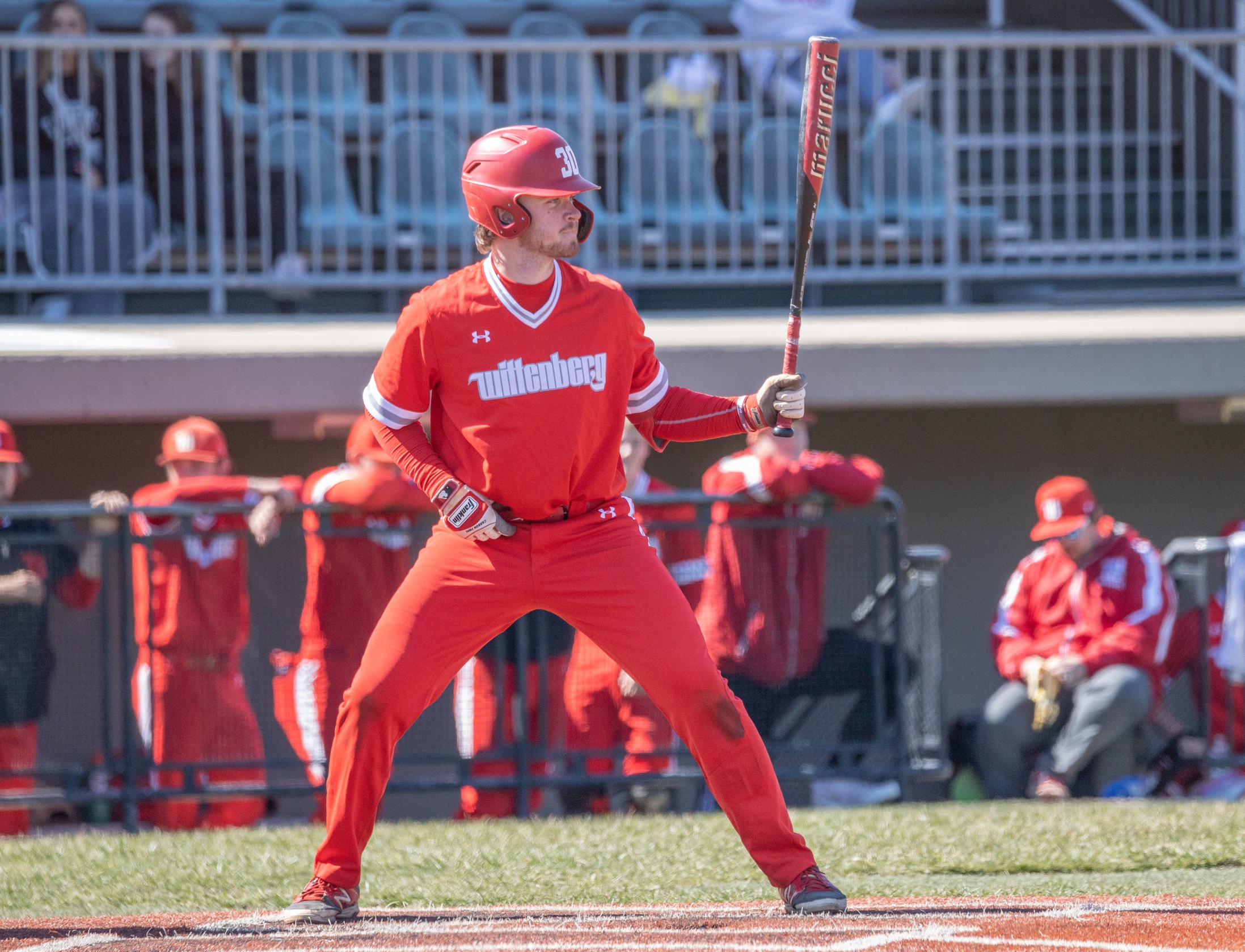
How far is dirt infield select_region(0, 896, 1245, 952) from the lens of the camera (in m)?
3.82

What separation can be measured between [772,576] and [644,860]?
1779 millimetres

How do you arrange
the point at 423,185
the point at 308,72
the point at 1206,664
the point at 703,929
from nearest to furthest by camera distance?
the point at 703,929
the point at 1206,664
the point at 423,185
the point at 308,72

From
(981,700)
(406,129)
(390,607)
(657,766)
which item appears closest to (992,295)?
(981,700)

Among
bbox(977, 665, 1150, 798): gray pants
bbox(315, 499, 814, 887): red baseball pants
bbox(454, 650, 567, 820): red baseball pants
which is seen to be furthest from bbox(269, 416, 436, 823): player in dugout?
bbox(977, 665, 1150, 798): gray pants

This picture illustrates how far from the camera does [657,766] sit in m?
6.92

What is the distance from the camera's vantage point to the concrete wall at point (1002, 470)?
30.7ft

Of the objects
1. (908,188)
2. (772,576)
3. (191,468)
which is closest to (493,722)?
(772,576)

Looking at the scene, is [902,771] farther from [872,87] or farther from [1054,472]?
[872,87]

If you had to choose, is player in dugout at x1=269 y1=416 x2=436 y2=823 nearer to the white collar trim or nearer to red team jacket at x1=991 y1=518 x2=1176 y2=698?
the white collar trim

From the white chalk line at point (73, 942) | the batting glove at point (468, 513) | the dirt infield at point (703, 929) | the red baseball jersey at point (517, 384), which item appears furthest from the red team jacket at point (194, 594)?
the batting glove at point (468, 513)

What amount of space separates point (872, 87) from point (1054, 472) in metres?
2.54

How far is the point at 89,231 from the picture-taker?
8641 millimetres

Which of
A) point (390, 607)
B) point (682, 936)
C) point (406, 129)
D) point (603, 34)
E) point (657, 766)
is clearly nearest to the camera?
point (682, 936)

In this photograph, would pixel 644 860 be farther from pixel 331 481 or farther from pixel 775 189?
pixel 775 189
